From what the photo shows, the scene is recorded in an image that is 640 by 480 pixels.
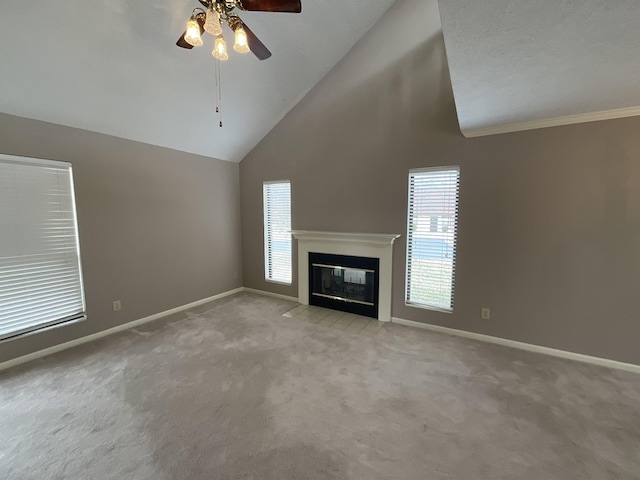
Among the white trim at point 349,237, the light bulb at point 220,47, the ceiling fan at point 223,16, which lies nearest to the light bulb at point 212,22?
the ceiling fan at point 223,16

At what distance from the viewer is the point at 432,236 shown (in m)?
3.33

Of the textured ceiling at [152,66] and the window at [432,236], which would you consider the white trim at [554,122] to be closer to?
the window at [432,236]

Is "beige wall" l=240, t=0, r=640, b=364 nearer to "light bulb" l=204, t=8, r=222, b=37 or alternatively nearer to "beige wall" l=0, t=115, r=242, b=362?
"beige wall" l=0, t=115, r=242, b=362

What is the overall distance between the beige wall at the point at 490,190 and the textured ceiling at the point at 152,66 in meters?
0.51

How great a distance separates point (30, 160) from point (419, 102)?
4.19m

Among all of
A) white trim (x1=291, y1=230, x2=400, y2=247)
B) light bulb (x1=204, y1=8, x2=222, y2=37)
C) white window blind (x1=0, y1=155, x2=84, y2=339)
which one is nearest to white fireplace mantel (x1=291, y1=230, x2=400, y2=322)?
white trim (x1=291, y1=230, x2=400, y2=247)

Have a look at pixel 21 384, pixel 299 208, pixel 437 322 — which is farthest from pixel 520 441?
pixel 21 384

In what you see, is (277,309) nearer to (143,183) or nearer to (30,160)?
(143,183)

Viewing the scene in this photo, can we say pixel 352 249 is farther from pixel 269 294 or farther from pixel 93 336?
pixel 93 336

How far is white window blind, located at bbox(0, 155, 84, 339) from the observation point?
255 cm

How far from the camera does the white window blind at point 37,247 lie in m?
2.55

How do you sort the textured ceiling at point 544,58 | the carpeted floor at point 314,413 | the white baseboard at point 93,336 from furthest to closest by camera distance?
1. the white baseboard at point 93,336
2. the carpeted floor at point 314,413
3. the textured ceiling at point 544,58

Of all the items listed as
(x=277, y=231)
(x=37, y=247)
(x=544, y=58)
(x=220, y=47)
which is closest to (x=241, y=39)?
(x=220, y=47)

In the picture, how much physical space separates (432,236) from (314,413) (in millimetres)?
2397
